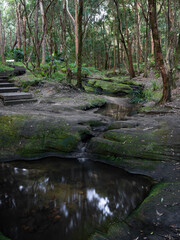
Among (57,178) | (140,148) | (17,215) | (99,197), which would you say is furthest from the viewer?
(140,148)

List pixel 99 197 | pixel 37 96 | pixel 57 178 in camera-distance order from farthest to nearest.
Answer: pixel 37 96 < pixel 57 178 < pixel 99 197

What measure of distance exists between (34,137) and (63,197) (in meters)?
2.36

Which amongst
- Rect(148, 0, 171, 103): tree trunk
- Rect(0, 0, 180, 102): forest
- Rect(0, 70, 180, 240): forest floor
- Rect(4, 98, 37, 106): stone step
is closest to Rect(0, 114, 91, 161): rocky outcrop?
Rect(0, 70, 180, 240): forest floor

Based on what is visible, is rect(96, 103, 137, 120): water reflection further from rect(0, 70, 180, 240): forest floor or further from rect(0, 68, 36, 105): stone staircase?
rect(0, 68, 36, 105): stone staircase

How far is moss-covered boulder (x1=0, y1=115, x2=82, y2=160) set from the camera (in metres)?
5.82

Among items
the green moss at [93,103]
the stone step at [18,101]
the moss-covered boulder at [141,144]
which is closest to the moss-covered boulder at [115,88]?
the green moss at [93,103]

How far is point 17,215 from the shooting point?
144 inches

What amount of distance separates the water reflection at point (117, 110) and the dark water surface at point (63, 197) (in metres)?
4.51

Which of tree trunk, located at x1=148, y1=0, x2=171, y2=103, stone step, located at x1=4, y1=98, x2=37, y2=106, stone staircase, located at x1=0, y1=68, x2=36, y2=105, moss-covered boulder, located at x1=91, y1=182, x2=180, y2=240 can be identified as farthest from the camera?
stone staircase, located at x1=0, y1=68, x2=36, y2=105

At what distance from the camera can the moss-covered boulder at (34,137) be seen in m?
5.82

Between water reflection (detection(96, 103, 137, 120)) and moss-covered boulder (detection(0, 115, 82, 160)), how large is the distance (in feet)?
12.4

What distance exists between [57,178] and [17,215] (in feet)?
4.35

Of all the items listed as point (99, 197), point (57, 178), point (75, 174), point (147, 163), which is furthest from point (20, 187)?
point (147, 163)

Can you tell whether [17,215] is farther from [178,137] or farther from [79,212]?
[178,137]
